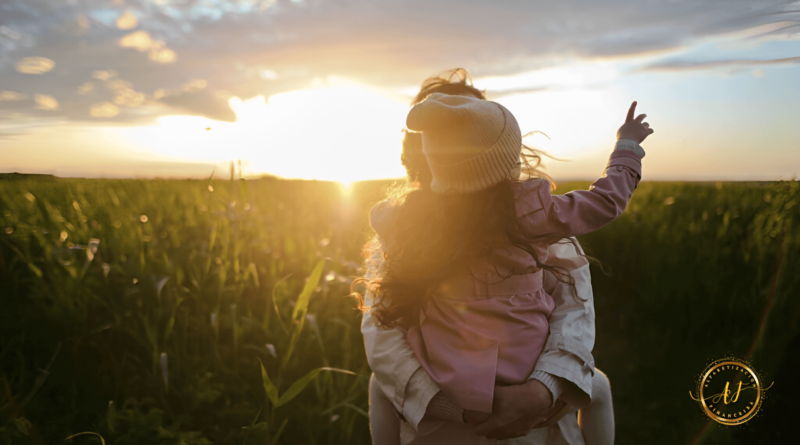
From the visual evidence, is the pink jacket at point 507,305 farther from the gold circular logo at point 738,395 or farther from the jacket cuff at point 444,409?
the gold circular logo at point 738,395

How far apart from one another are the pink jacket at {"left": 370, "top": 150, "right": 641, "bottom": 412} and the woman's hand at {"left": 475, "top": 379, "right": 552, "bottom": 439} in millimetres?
49

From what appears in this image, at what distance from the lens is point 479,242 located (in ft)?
4.70

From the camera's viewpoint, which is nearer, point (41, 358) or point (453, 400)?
point (453, 400)

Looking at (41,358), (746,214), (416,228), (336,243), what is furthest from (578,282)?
(746,214)

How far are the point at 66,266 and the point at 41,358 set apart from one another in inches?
22.2

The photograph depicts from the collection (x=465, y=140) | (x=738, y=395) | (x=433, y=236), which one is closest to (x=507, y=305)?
(x=433, y=236)

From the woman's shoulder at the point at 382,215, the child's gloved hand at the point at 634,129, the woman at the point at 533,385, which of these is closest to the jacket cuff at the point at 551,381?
the woman at the point at 533,385

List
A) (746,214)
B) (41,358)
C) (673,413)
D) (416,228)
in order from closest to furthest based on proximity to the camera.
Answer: (416,228), (41,358), (673,413), (746,214)

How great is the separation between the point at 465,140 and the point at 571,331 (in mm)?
696

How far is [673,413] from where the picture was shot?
2.66m

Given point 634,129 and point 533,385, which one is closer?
point 533,385

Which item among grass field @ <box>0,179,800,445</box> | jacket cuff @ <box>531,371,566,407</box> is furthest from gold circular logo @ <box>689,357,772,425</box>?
jacket cuff @ <box>531,371,566,407</box>

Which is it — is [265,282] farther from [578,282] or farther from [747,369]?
[747,369]

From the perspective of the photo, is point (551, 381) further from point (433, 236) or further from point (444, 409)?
point (433, 236)
